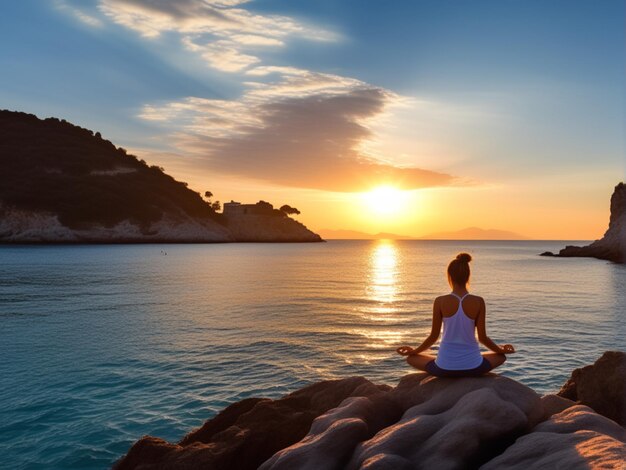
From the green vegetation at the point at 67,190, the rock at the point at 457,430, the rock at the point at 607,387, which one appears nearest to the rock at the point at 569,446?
the rock at the point at 457,430

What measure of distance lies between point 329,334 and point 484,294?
25.6 meters

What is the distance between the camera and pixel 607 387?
9867mm

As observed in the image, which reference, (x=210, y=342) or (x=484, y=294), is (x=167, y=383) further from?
(x=484, y=294)

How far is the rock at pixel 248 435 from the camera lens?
8.66 metres

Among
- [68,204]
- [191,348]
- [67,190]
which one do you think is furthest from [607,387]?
[67,190]

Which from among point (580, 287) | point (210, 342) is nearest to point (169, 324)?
point (210, 342)

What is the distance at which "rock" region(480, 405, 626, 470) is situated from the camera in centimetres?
538

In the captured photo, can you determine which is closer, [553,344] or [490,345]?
[490,345]

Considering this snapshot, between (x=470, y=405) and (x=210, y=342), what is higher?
(x=470, y=405)

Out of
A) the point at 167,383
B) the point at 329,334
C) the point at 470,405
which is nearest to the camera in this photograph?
the point at 470,405

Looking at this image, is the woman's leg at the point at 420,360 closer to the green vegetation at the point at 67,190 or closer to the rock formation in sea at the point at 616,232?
the rock formation in sea at the point at 616,232

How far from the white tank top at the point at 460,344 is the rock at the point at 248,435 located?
2.10 m

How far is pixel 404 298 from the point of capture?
145 ft

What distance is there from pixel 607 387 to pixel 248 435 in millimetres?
7143
